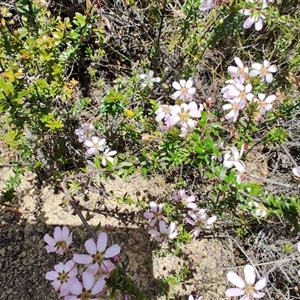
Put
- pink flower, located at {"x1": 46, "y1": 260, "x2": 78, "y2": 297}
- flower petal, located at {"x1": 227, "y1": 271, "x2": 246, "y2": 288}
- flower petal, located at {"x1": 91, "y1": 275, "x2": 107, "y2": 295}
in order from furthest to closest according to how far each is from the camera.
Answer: flower petal, located at {"x1": 227, "y1": 271, "x2": 246, "y2": 288} → pink flower, located at {"x1": 46, "y1": 260, "x2": 78, "y2": 297} → flower petal, located at {"x1": 91, "y1": 275, "x2": 107, "y2": 295}

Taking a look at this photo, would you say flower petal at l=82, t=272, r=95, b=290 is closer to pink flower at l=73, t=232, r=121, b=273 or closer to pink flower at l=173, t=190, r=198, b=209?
pink flower at l=73, t=232, r=121, b=273

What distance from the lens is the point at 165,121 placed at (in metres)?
2.44

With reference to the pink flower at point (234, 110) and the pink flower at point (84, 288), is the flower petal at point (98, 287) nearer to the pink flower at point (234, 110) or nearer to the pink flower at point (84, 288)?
the pink flower at point (84, 288)

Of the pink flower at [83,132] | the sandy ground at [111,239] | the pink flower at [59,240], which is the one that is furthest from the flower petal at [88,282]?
the pink flower at [83,132]

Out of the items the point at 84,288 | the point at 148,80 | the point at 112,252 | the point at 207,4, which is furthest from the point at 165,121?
the point at 84,288

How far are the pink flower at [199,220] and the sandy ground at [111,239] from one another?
0.22 meters

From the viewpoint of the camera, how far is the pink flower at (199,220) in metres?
2.41

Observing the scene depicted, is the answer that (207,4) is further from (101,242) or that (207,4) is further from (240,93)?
(101,242)

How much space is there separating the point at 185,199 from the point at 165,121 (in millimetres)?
477

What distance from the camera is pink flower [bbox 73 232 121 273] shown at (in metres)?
1.61

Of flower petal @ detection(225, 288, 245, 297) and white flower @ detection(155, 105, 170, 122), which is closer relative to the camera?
flower petal @ detection(225, 288, 245, 297)

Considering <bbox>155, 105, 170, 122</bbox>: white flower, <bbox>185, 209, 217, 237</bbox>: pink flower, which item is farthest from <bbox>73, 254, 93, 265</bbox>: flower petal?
<bbox>155, 105, 170, 122</bbox>: white flower

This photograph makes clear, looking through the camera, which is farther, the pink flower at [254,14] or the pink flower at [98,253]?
the pink flower at [254,14]

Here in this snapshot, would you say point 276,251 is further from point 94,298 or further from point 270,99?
point 94,298
